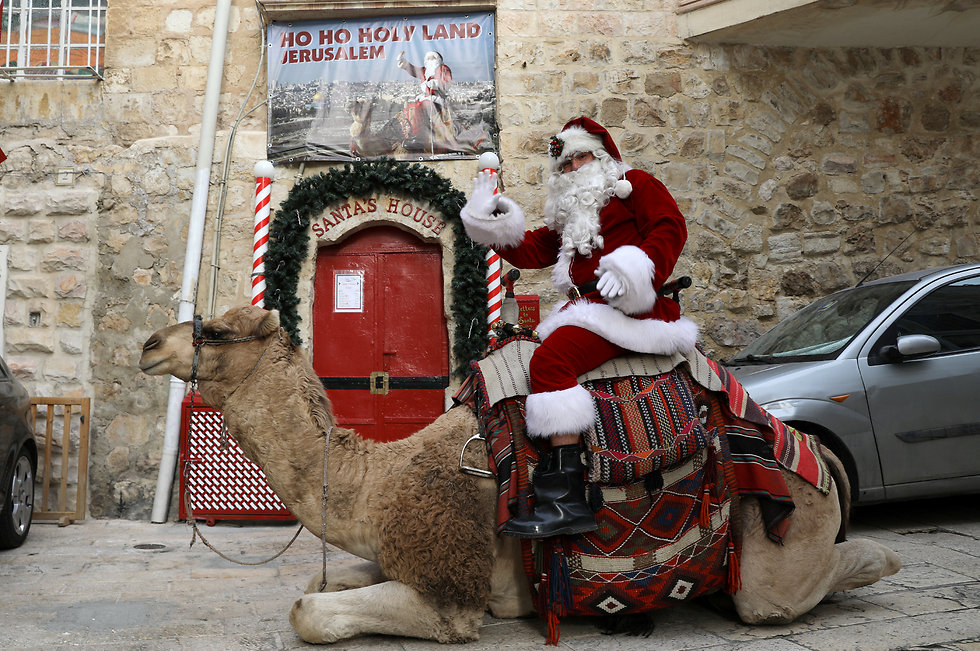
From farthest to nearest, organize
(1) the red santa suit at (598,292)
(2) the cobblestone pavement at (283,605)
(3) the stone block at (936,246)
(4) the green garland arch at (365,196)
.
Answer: (3) the stone block at (936,246) < (4) the green garland arch at (365,196) < (2) the cobblestone pavement at (283,605) < (1) the red santa suit at (598,292)

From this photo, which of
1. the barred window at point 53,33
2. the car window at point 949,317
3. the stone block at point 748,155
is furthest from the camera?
the stone block at point 748,155

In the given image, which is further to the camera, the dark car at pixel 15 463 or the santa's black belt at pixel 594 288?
the dark car at pixel 15 463

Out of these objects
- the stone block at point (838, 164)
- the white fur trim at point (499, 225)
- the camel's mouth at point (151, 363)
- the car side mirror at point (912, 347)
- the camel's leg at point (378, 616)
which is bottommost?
the camel's leg at point (378, 616)

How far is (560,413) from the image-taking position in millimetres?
3537

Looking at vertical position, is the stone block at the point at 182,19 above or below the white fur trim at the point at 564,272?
above

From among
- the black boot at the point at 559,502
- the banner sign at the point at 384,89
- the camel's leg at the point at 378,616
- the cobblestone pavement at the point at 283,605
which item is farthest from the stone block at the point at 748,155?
the camel's leg at the point at 378,616

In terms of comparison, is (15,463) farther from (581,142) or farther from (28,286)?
(581,142)

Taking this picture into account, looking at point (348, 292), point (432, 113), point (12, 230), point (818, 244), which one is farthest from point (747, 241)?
point (12, 230)

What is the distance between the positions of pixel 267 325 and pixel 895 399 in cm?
427

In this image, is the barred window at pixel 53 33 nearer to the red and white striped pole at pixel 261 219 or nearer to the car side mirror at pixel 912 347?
the red and white striped pole at pixel 261 219

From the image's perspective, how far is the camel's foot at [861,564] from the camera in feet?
13.2

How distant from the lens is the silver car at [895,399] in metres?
5.71

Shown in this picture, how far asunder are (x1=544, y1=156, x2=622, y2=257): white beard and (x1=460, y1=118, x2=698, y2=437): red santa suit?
0.02m

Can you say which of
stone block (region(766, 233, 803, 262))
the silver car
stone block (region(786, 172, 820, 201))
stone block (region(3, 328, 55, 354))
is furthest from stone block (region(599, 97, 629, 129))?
stone block (region(3, 328, 55, 354))
